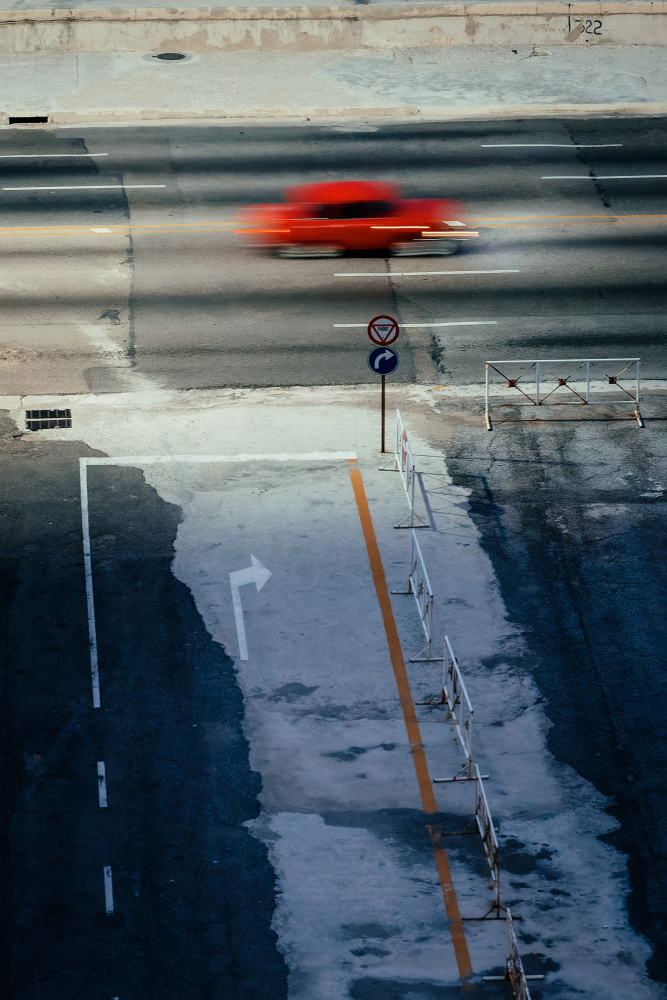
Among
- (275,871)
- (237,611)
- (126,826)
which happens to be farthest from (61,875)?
(237,611)

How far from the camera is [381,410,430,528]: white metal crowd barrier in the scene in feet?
81.7

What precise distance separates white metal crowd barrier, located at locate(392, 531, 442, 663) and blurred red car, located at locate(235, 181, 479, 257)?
36.5 feet

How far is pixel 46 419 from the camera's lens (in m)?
27.9

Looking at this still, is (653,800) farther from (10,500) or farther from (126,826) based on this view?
(10,500)

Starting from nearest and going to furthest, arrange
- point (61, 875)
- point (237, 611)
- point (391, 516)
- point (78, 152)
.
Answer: point (61, 875), point (237, 611), point (391, 516), point (78, 152)

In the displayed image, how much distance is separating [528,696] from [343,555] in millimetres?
4390

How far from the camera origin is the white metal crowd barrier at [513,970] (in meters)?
16.2

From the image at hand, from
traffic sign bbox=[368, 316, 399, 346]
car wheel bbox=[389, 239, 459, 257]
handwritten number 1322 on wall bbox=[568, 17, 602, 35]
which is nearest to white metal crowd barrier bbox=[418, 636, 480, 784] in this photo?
traffic sign bbox=[368, 316, 399, 346]

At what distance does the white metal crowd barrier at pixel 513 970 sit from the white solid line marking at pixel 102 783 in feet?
18.4

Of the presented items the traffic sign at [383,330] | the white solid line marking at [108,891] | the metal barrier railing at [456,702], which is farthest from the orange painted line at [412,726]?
the white solid line marking at [108,891]

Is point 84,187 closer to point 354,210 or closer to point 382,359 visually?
point 354,210

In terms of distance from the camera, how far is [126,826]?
19.0 meters

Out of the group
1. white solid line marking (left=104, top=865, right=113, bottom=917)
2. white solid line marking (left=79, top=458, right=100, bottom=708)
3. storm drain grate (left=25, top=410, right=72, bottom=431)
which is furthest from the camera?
storm drain grate (left=25, top=410, right=72, bottom=431)

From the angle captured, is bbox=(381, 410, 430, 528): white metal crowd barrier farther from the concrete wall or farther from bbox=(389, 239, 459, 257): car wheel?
the concrete wall
